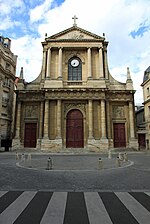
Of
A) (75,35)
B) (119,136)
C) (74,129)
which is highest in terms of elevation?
(75,35)

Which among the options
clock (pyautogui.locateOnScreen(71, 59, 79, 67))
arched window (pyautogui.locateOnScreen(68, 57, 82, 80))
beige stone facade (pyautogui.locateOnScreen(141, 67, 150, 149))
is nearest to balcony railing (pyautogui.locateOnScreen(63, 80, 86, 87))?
arched window (pyautogui.locateOnScreen(68, 57, 82, 80))

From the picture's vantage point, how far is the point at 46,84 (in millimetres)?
25188

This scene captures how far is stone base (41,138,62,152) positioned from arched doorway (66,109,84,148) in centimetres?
163

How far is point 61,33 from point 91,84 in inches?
388

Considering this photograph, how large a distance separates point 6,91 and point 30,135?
8188mm

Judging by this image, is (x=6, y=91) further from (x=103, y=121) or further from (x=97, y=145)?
(x=97, y=145)

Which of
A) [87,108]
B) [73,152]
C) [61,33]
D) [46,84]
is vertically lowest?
[73,152]

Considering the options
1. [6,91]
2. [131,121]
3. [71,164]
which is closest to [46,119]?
[6,91]

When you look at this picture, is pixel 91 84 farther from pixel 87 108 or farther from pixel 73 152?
pixel 73 152

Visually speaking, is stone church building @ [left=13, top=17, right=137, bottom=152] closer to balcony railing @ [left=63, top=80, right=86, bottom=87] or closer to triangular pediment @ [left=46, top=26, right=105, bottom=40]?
balcony railing @ [left=63, top=80, right=86, bottom=87]

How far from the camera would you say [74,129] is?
81.3 ft

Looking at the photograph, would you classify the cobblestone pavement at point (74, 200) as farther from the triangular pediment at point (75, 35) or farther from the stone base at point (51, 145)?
the triangular pediment at point (75, 35)

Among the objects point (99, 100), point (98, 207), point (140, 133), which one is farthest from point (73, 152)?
point (98, 207)

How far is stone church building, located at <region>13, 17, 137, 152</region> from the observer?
23938 mm
